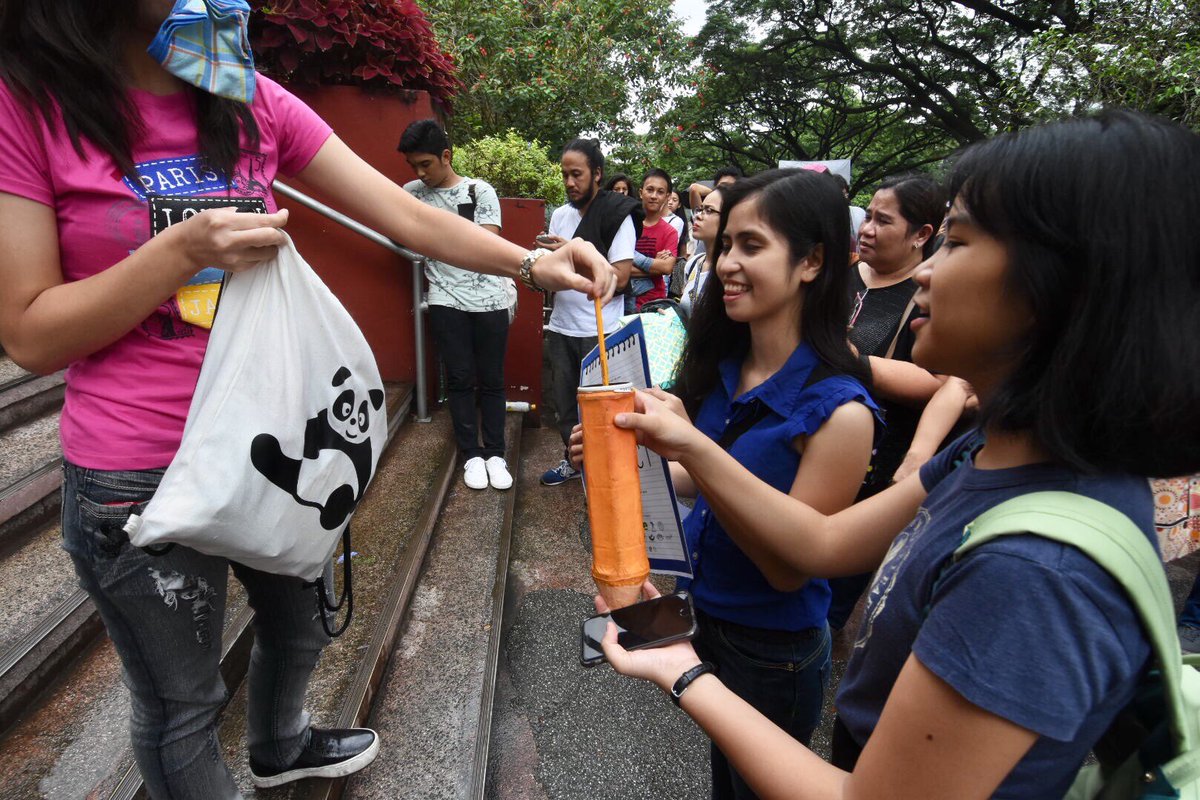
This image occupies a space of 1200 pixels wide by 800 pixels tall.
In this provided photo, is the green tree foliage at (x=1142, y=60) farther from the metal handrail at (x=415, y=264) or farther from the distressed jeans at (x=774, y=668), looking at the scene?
the distressed jeans at (x=774, y=668)

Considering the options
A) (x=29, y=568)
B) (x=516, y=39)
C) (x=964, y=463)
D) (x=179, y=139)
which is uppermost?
(x=516, y=39)

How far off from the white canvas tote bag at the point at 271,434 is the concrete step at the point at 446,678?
108cm

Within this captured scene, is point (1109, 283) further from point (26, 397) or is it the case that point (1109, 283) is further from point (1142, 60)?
point (1142, 60)

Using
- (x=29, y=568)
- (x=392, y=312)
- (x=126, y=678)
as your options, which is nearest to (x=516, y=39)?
(x=392, y=312)

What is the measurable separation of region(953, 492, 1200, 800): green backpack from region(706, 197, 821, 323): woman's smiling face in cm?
83

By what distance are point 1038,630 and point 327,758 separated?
6.11ft

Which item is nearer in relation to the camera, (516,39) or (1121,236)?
(1121,236)

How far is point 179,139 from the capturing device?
3.85 feet

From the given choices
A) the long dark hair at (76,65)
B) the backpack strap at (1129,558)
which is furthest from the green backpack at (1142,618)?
the long dark hair at (76,65)

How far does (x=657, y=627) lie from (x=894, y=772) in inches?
16.2

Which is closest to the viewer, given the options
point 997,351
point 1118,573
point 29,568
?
point 1118,573

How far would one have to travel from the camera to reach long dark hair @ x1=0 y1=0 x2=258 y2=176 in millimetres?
996

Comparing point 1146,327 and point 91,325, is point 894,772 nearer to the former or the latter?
point 1146,327

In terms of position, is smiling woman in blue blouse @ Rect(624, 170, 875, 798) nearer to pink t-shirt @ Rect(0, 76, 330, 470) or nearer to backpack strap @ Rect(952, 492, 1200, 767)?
backpack strap @ Rect(952, 492, 1200, 767)
